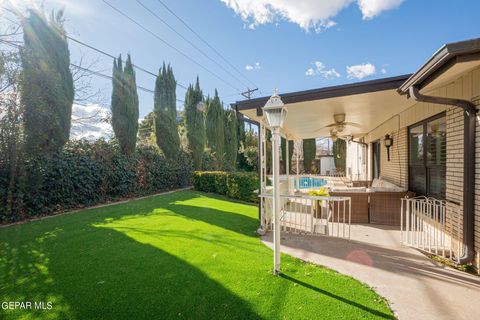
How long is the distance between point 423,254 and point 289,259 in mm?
2270

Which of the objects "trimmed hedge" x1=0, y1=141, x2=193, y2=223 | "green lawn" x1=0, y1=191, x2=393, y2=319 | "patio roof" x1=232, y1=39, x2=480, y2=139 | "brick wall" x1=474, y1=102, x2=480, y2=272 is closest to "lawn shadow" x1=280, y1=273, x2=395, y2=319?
"green lawn" x1=0, y1=191, x2=393, y2=319

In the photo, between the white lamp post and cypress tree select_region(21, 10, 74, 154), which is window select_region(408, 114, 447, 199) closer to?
Answer: the white lamp post

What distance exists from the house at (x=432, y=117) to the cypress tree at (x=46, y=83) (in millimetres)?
6135

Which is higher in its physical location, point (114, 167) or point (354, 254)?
point (114, 167)

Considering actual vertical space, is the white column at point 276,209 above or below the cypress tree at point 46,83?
below

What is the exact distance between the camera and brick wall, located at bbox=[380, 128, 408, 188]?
6.25m

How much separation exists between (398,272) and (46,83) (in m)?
10.1

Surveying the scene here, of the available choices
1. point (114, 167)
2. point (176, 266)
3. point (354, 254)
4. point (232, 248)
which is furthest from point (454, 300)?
point (114, 167)

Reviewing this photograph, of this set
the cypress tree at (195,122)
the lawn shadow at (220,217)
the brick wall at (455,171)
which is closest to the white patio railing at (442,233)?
the brick wall at (455,171)

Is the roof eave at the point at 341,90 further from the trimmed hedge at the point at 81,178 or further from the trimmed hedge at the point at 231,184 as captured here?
the trimmed hedge at the point at 81,178

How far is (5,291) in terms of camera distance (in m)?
2.73

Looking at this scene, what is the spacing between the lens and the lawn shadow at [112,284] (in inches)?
93.3

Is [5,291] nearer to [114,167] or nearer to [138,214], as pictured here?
[138,214]

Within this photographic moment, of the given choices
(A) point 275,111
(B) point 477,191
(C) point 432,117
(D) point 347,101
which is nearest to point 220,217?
(A) point 275,111
